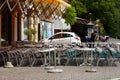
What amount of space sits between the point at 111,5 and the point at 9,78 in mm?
70365

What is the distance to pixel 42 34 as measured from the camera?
48.6 metres

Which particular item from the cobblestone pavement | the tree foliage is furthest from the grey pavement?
the tree foliage

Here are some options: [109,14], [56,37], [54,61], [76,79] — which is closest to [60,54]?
[54,61]

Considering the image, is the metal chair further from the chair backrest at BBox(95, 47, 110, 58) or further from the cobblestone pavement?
the cobblestone pavement

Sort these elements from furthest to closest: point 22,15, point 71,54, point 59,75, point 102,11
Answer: point 102,11
point 22,15
point 71,54
point 59,75

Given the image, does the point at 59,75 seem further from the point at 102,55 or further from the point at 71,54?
the point at 102,55

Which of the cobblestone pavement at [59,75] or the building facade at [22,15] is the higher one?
the building facade at [22,15]

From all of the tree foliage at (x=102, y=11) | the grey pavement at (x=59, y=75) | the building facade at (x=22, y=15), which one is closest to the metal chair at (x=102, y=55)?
the grey pavement at (x=59, y=75)

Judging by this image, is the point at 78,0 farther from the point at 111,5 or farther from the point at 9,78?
the point at 9,78

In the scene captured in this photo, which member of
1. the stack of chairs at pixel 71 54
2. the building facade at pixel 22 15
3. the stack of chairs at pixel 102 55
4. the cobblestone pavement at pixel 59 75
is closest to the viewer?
the cobblestone pavement at pixel 59 75

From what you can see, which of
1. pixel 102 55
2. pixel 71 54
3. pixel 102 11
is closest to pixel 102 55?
pixel 102 55

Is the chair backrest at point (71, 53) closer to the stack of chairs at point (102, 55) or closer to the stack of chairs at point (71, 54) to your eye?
the stack of chairs at point (71, 54)

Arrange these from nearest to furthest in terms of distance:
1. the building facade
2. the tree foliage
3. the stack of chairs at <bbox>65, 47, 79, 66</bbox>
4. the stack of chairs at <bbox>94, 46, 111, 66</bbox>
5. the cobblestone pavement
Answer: the cobblestone pavement, the stack of chairs at <bbox>94, 46, 111, 66</bbox>, the stack of chairs at <bbox>65, 47, 79, 66</bbox>, the building facade, the tree foliage

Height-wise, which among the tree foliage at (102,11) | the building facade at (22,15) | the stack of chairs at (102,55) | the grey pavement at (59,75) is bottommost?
the grey pavement at (59,75)
